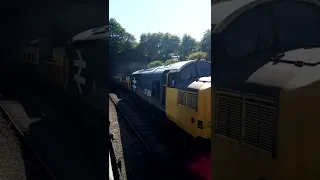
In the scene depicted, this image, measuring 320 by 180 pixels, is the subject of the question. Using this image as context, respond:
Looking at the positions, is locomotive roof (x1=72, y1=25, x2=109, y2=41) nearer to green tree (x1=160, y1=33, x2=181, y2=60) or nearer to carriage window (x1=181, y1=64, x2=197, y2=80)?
green tree (x1=160, y1=33, x2=181, y2=60)

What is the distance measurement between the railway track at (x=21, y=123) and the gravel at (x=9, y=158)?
0.12 ft

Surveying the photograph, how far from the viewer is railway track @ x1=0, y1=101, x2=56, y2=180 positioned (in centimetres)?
190

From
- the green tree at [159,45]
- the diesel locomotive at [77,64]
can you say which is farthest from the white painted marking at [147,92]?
the diesel locomotive at [77,64]

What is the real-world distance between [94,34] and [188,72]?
2.27 m

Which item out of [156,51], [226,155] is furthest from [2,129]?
[156,51]

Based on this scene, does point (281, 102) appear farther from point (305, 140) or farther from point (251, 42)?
point (251, 42)

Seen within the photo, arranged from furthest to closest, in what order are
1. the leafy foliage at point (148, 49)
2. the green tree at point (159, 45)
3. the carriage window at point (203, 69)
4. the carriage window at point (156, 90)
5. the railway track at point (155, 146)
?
the carriage window at point (156, 90) < the carriage window at point (203, 69) < the railway track at point (155, 146) < the green tree at point (159, 45) < the leafy foliage at point (148, 49)

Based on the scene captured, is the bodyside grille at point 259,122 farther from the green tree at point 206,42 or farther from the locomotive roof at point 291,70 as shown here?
the green tree at point 206,42

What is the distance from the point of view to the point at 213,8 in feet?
7.01

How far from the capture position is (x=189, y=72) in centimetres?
409

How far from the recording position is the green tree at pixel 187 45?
10.2ft

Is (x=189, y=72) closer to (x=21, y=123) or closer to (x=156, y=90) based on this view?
(x=156, y=90)

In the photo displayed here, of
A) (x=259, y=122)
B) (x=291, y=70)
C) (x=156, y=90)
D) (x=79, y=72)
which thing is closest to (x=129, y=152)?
(x=156, y=90)

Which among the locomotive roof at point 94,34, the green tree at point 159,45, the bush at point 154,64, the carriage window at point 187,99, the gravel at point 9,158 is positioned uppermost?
the green tree at point 159,45
